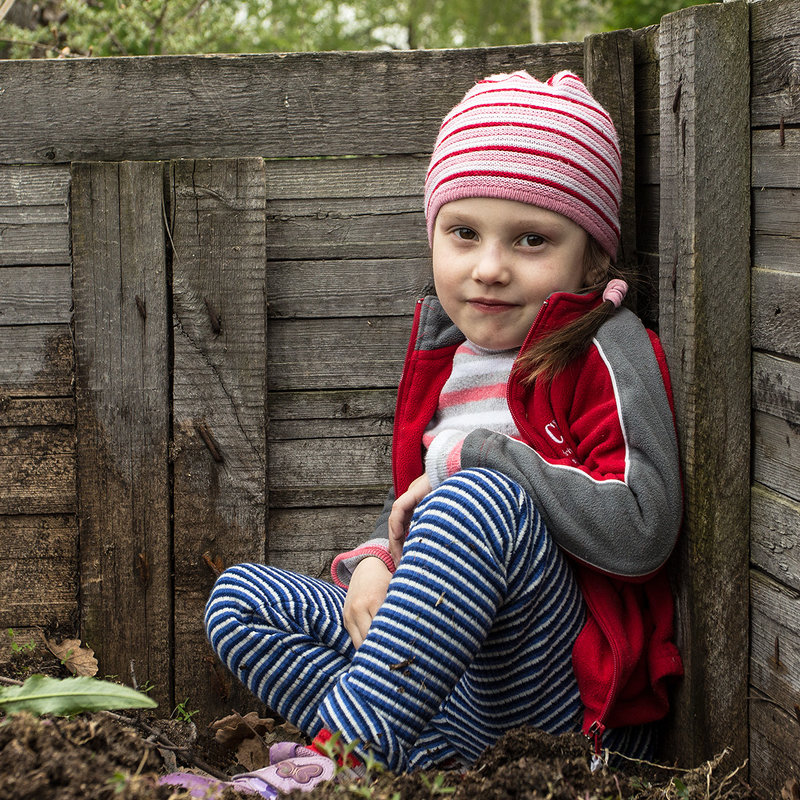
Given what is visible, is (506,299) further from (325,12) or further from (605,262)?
(325,12)

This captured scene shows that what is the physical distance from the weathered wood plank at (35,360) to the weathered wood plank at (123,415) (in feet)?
0.23

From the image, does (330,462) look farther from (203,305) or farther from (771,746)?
(771,746)

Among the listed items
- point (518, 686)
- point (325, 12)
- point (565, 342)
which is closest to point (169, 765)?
point (518, 686)

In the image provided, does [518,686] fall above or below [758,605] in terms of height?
below

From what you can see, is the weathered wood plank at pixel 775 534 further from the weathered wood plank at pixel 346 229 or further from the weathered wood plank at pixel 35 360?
the weathered wood plank at pixel 35 360

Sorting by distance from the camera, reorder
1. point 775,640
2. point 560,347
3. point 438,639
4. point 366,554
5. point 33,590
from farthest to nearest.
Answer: point 33,590
point 366,554
point 560,347
point 775,640
point 438,639

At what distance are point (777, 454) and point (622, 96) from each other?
1.13m

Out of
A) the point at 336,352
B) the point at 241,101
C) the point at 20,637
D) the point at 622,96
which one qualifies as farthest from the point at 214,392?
the point at 622,96

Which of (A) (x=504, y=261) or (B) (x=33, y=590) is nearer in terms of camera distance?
(A) (x=504, y=261)

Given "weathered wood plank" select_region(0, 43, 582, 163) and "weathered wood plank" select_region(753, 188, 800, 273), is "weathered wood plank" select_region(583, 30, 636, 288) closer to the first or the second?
"weathered wood plank" select_region(0, 43, 582, 163)

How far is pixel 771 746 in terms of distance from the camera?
202cm

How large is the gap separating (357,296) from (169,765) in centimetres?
137

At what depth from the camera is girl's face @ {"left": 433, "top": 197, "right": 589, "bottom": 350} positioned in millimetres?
2207

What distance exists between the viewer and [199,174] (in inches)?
106
